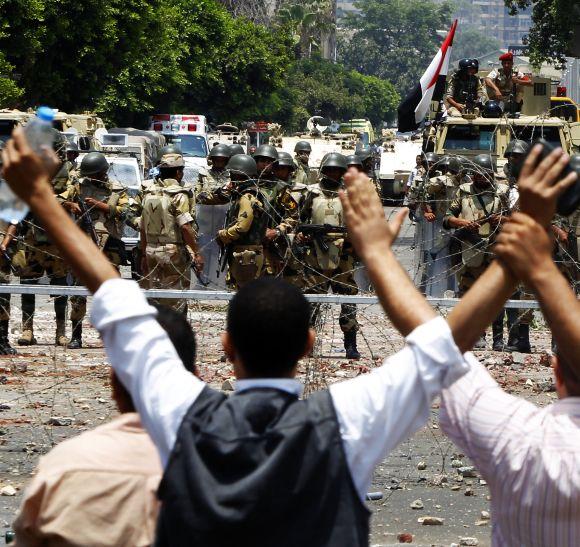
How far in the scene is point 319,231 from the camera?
403 inches

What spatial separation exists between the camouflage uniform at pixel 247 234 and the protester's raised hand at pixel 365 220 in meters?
7.43

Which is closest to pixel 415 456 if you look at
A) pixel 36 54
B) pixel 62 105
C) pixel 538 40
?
pixel 36 54

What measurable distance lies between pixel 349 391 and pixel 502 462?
379 mm

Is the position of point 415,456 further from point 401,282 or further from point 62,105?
point 62,105

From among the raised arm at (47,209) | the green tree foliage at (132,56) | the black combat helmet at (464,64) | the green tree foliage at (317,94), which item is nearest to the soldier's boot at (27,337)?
the raised arm at (47,209)

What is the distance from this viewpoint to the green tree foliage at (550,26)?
3428 cm

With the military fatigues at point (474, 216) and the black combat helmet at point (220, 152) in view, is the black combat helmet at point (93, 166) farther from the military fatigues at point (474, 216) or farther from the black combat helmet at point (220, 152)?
the military fatigues at point (474, 216)

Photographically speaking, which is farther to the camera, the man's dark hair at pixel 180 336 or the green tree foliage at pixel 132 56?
the green tree foliage at pixel 132 56

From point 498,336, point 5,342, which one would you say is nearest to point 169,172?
point 5,342

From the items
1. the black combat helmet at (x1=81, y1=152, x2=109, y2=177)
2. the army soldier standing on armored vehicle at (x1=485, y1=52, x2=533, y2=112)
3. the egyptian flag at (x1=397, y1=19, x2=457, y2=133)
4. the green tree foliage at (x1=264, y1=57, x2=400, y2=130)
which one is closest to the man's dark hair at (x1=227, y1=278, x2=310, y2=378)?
the black combat helmet at (x1=81, y1=152, x2=109, y2=177)

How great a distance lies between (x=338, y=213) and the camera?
34.1 feet

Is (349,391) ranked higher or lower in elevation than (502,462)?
higher

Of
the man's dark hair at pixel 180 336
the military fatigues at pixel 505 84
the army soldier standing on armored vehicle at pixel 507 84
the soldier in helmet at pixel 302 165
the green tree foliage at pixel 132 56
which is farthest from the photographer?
the green tree foliage at pixel 132 56

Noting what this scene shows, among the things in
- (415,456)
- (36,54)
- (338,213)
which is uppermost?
(36,54)
